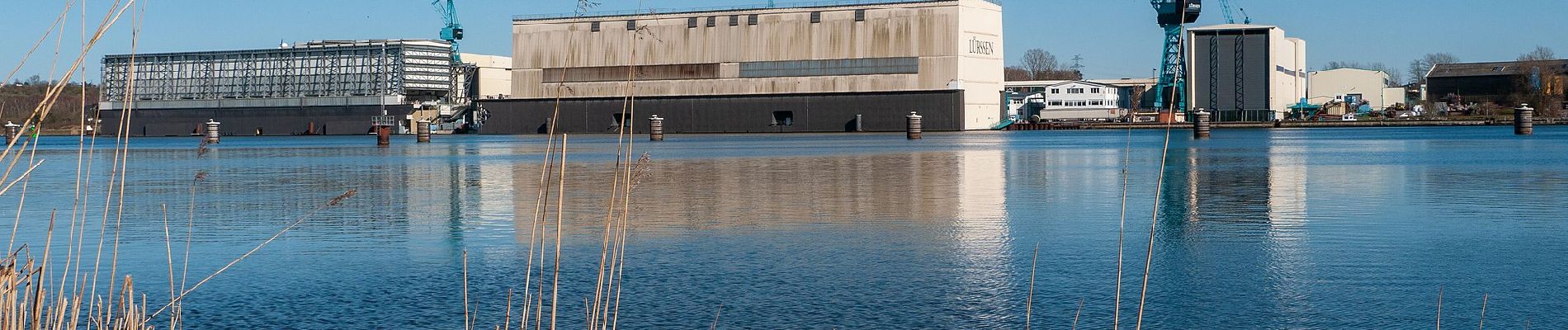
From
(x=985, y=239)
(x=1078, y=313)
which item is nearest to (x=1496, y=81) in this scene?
(x=985, y=239)

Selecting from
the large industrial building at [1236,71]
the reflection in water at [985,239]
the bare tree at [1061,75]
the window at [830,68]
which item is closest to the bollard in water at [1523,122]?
→ the window at [830,68]

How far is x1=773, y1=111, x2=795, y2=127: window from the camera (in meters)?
73.2

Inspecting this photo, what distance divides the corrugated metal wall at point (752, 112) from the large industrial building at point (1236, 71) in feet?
88.9

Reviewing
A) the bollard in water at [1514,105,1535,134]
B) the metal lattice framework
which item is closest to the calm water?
the bollard in water at [1514,105,1535,134]

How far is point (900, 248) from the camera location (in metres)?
10.0

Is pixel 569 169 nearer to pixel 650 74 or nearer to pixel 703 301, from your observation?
pixel 703 301

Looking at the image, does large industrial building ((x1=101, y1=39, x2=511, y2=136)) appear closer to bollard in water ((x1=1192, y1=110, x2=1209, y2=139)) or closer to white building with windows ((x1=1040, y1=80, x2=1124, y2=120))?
white building with windows ((x1=1040, y1=80, x2=1124, y2=120))

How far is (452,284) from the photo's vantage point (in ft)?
27.0

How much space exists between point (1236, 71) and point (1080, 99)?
1257 inches

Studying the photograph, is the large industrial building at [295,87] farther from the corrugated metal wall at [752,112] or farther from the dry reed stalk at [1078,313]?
the dry reed stalk at [1078,313]

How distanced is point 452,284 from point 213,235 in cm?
420

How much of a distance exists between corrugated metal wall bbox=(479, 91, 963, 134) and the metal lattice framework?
946 cm

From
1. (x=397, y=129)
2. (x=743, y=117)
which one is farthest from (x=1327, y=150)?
(x=397, y=129)

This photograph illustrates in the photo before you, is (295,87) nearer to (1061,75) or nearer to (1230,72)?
(1230,72)
